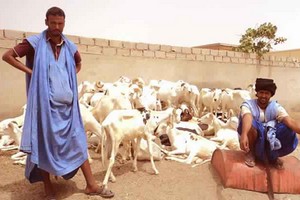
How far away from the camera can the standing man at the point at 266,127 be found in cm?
376

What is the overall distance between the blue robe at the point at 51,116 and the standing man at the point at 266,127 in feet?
6.38

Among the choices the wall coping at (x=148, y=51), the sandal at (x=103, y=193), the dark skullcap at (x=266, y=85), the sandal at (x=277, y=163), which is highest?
the wall coping at (x=148, y=51)

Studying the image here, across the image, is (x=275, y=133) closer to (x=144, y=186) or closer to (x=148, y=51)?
(x=144, y=186)

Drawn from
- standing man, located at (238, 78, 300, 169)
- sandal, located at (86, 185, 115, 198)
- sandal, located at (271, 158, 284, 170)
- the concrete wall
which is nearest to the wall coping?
the concrete wall

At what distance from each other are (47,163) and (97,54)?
6.15 metres

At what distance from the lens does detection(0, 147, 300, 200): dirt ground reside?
141 inches

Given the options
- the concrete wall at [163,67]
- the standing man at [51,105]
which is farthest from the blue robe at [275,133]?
the concrete wall at [163,67]

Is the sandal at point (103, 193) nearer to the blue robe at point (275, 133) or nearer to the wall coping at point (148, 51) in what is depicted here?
the blue robe at point (275, 133)

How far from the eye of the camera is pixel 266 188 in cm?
390

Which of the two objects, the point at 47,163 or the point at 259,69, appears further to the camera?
the point at 259,69

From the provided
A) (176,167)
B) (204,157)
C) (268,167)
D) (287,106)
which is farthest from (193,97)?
(287,106)

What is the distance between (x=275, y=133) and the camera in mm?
3807

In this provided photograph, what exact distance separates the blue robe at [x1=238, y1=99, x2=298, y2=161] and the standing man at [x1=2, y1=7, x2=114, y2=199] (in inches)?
81.1

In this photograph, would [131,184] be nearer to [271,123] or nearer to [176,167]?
[176,167]
